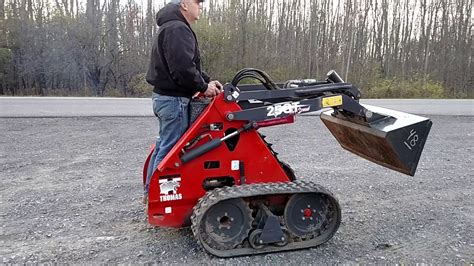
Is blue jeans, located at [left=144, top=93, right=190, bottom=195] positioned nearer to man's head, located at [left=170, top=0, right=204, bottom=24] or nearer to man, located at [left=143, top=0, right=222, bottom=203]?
man, located at [left=143, top=0, right=222, bottom=203]

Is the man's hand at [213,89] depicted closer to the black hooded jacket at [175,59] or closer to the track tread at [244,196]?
the black hooded jacket at [175,59]

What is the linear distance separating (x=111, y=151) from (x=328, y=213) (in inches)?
195

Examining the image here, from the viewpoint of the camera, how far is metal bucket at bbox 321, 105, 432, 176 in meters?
3.65

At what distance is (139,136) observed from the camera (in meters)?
9.13

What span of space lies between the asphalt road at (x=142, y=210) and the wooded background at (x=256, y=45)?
10.4 m

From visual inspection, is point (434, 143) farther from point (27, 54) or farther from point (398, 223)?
point (27, 54)

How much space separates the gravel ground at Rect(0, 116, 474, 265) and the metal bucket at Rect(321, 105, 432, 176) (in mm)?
727

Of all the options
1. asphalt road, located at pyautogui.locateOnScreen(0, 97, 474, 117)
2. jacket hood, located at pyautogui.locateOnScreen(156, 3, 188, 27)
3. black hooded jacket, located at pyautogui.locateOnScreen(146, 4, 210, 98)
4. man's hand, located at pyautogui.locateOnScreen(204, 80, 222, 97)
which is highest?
jacket hood, located at pyautogui.locateOnScreen(156, 3, 188, 27)

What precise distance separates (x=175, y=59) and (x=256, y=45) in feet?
62.0

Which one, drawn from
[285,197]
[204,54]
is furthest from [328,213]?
[204,54]

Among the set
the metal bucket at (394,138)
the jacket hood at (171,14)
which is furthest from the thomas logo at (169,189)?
the metal bucket at (394,138)

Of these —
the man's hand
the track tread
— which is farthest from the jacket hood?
the track tread

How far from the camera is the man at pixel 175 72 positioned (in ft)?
11.5

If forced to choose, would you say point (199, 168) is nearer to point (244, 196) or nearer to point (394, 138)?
point (244, 196)
